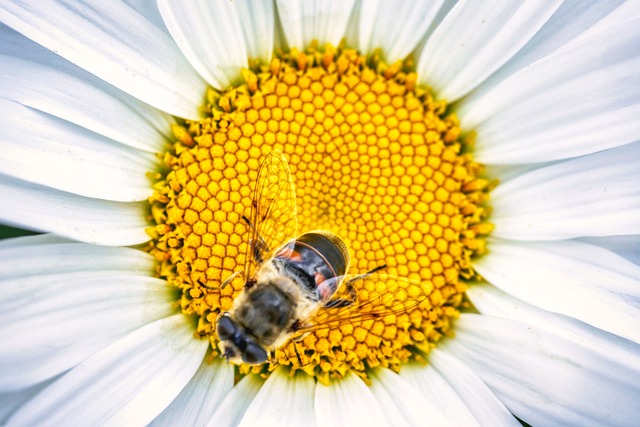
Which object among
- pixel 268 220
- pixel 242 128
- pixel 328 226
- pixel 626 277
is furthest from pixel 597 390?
pixel 242 128

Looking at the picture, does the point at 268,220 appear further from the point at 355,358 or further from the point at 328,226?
the point at 355,358

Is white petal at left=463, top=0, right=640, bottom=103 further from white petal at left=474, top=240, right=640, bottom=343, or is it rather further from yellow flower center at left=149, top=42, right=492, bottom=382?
white petal at left=474, top=240, right=640, bottom=343

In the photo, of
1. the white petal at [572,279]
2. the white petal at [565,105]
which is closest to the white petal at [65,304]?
the white petal at [572,279]

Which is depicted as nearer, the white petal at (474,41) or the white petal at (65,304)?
the white petal at (65,304)

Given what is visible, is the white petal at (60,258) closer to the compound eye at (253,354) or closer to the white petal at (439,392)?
the compound eye at (253,354)

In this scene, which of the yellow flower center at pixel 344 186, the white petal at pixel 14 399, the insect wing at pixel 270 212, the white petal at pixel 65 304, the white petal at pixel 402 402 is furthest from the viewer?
the yellow flower center at pixel 344 186

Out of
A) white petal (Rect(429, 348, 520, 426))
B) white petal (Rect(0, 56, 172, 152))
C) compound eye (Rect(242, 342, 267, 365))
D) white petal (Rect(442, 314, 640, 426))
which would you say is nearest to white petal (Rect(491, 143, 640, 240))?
white petal (Rect(442, 314, 640, 426))

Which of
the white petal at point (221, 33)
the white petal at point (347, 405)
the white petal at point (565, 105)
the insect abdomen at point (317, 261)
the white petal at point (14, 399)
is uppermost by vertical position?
the white petal at point (565, 105)
